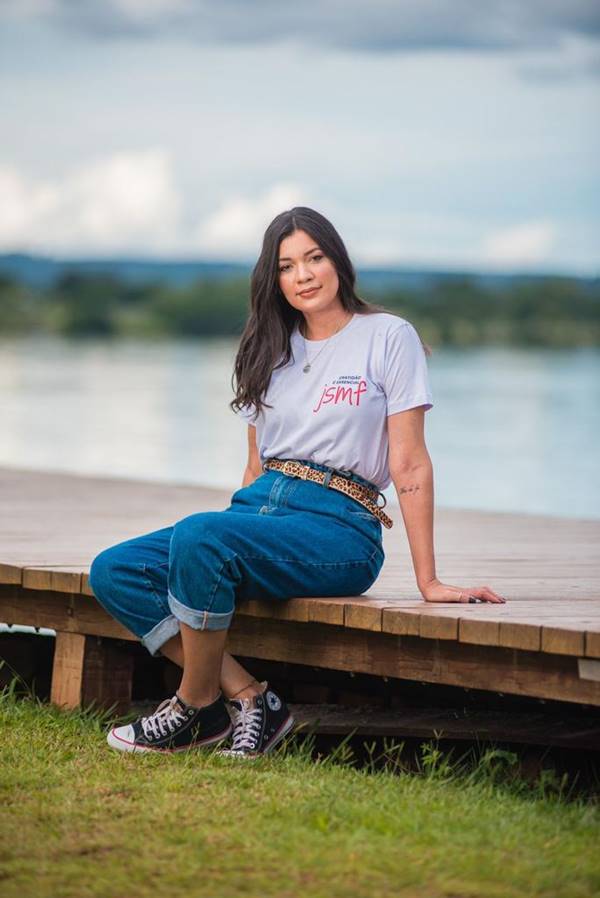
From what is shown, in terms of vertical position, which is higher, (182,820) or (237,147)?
(237,147)

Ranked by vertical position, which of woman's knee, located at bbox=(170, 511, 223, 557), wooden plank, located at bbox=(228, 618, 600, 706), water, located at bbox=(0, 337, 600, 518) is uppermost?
woman's knee, located at bbox=(170, 511, 223, 557)

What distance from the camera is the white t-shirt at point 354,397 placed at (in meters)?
3.80

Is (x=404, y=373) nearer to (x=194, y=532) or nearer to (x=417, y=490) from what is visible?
(x=417, y=490)

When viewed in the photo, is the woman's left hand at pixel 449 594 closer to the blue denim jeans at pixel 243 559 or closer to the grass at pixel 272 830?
the blue denim jeans at pixel 243 559

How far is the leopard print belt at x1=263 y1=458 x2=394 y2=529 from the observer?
3832mm

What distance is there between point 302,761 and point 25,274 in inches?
1144

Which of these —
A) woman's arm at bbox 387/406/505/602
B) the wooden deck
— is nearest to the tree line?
the wooden deck

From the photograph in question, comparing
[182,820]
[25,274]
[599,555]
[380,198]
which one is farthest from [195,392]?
[182,820]

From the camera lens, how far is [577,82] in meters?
30.9

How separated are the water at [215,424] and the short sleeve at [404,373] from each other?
4868 mm

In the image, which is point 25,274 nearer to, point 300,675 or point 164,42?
point 164,42

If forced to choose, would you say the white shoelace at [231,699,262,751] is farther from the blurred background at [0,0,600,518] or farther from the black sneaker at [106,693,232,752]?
the blurred background at [0,0,600,518]

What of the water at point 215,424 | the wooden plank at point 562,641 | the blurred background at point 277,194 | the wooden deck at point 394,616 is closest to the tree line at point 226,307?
the blurred background at point 277,194

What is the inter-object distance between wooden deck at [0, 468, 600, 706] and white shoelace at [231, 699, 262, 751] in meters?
0.24
